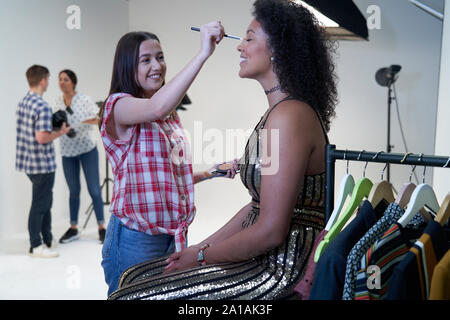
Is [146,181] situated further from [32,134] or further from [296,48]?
[32,134]

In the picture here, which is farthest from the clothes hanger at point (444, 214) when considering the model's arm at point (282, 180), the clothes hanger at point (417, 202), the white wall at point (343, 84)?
the white wall at point (343, 84)

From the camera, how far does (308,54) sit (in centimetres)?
116

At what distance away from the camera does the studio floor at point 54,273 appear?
104 inches

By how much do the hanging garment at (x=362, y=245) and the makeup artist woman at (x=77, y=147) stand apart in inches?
127

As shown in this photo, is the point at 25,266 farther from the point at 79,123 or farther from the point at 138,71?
the point at 138,71

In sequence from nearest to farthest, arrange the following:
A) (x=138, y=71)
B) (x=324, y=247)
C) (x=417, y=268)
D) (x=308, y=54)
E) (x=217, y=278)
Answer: (x=417, y=268) → (x=324, y=247) → (x=217, y=278) → (x=308, y=54) → (x=138, y=71)

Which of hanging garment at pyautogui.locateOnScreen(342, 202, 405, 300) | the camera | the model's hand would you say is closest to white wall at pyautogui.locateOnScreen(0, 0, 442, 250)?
the camera

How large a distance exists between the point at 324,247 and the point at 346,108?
13.5 ft

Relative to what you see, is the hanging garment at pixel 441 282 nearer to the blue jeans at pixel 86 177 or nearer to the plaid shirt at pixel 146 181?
the plaid shirt at pixel 146 181

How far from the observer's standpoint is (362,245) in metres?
0.84

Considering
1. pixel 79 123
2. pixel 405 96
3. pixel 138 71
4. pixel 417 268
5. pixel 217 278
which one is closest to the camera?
pixel 417 268

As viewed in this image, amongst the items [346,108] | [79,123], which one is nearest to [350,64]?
[346,108]

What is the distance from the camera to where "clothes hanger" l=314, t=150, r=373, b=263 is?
917 mm

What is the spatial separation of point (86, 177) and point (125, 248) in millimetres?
2676
